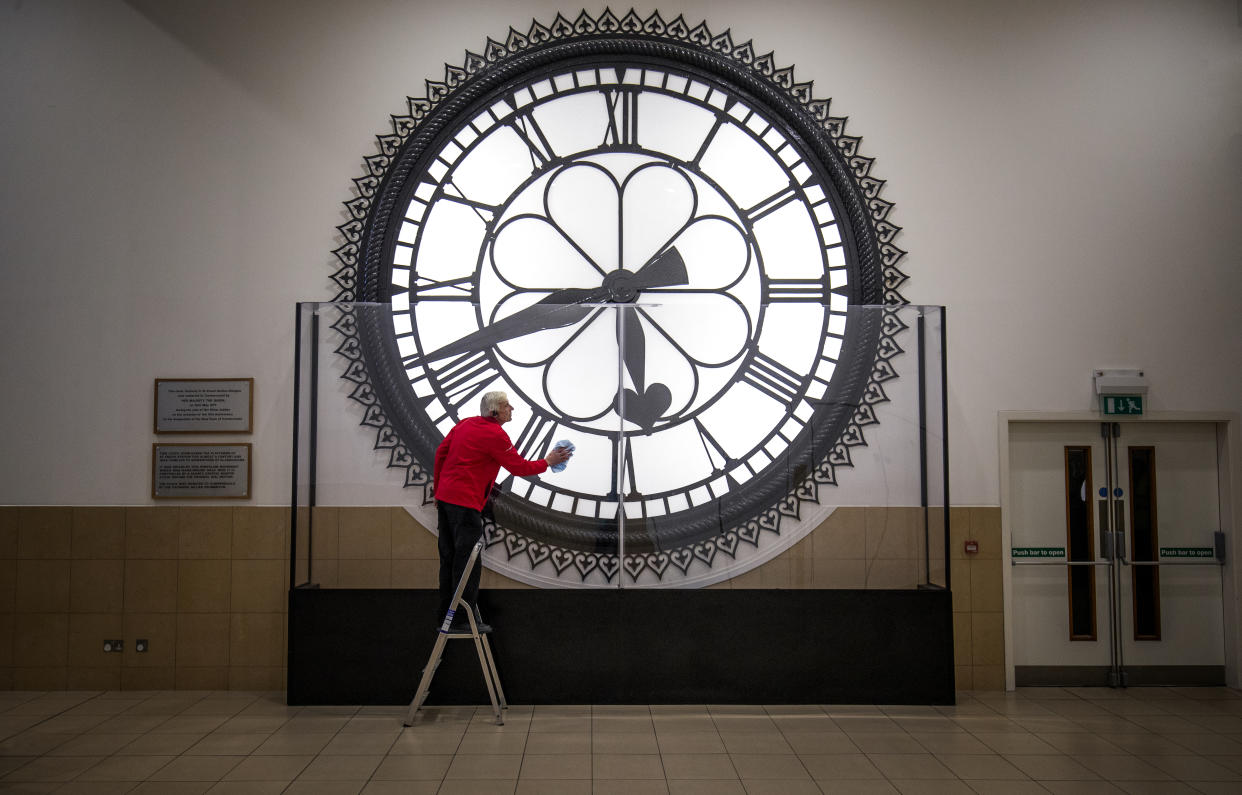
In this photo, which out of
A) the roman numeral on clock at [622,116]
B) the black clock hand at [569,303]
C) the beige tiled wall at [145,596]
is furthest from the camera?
the roman numeral on clock at [622,116]

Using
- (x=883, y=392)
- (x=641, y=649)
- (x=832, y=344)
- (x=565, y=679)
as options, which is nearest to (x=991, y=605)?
(x=883, y=392)

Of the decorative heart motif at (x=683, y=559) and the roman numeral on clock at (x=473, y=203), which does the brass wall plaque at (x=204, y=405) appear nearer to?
the roman numeral on clock at (x=473, y=203)

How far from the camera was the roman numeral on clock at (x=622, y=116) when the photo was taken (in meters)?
5.03

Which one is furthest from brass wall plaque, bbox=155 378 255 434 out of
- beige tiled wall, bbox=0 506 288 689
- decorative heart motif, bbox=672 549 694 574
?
decorative heart motif, bbox=672 549 694 574

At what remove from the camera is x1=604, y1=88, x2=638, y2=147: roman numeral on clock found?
5031 mm

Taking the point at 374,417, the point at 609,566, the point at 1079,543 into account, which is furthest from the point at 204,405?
the point at 1079,543

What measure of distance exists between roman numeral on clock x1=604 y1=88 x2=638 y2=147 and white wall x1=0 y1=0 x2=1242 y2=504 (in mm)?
575

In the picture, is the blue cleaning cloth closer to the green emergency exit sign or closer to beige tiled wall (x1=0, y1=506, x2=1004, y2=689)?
beige tiled wall (x1=0, y1=506, x2=1004, y2=689)

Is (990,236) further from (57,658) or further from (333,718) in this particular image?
(57,658)

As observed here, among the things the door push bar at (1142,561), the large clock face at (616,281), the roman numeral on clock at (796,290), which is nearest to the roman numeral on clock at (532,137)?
the large clock face at (616,281)

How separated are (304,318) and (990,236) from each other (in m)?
3.93

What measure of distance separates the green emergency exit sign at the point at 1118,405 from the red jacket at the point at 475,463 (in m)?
3.27

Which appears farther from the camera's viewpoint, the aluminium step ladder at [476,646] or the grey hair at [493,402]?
the grey hair at [493,402]

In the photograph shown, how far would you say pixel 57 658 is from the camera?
15.9 ft
